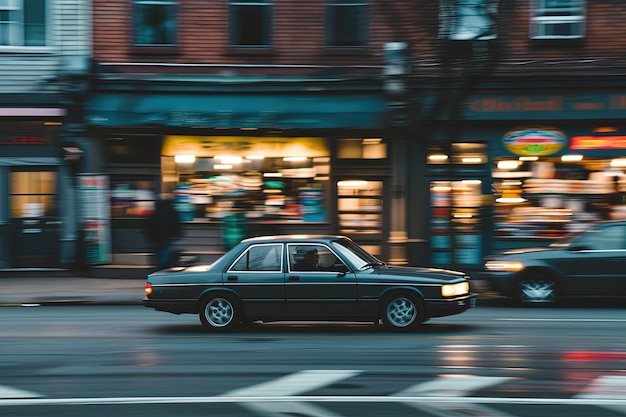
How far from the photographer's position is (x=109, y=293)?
17.6 meters

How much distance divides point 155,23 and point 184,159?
3119 millimetres

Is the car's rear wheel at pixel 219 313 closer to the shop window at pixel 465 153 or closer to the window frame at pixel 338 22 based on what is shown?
the shop window at pixel 465 153

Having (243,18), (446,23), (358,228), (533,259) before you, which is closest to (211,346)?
(533,259)

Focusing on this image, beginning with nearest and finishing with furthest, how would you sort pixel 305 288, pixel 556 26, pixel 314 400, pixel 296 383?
pixel 314 400 < pixel 296 383 < pixel 305 288 < pixel 556 26

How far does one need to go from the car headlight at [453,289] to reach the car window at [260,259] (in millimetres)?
2196

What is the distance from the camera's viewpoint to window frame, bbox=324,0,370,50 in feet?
66.9

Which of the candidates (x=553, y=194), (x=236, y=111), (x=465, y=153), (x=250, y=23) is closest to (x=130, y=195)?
(x=236, y=111)

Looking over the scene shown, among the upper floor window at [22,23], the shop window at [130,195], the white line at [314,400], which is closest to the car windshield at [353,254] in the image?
the white line at [314,400]

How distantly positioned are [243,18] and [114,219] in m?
5.36

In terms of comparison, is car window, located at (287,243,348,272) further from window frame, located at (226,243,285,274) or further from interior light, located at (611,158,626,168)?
interior light, located at (611,158,626,168)

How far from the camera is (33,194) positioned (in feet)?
67.7

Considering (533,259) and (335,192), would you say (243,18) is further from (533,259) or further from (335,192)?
(533,259)

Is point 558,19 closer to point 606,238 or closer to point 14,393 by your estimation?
point 606,238

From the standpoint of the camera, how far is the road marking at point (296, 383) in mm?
8016
